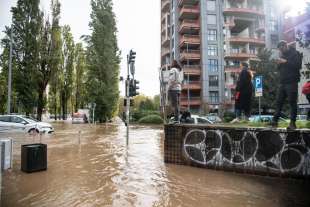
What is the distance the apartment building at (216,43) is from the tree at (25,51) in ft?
81.2

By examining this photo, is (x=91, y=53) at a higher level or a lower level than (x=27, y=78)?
higher

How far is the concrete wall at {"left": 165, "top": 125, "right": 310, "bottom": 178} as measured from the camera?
6.97 meters

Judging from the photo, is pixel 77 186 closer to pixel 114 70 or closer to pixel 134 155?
pixel 134 155

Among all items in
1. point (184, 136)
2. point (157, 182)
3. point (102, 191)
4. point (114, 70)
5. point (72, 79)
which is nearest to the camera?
point (102, 191)

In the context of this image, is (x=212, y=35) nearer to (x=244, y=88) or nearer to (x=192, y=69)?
(x=192, y=69)

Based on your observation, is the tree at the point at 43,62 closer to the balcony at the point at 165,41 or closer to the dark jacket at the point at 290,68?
the balcony at the point at 165,41

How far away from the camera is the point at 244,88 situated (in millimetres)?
8828

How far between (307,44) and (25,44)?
27.9 meters

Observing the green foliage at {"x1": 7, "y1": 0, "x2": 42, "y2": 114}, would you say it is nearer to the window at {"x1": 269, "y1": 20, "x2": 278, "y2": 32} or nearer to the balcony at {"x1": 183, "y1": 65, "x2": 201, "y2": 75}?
the balcony at {"x1": 183, "y1": 65, "x2": 201, "y2": 75}

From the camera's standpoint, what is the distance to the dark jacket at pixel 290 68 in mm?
6863

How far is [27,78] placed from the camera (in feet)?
96.5

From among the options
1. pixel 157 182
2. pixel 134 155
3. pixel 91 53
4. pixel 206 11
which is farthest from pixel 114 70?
pixel 157 182

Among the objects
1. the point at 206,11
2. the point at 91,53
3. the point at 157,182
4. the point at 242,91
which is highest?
the point at 206,11

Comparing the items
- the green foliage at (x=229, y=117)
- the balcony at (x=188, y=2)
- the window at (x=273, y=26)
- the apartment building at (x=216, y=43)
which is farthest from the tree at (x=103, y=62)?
the window at (x=273, y=26)
